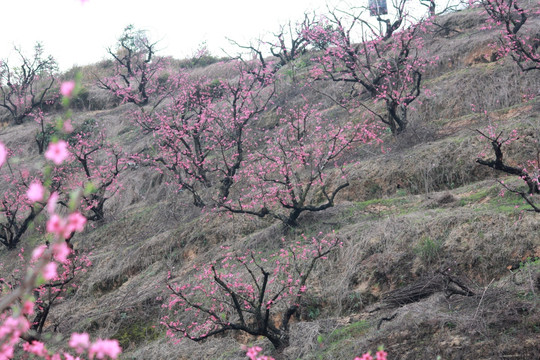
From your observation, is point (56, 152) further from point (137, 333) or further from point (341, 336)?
point (137, 333)

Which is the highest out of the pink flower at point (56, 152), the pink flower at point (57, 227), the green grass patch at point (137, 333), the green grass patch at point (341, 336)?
the pink flower at point (56, 152)

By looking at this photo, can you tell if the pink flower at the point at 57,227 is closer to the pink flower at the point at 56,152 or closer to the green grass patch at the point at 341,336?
the pink flower at the point at 56,152

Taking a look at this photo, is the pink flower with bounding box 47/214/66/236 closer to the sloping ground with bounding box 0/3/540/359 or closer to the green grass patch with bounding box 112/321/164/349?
the sloping ground with bounding box 0/3/540/359

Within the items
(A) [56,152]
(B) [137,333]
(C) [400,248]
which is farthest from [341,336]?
(A) [56,152]

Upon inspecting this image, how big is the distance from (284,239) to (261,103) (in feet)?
38.5

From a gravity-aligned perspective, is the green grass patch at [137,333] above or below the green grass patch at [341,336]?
below

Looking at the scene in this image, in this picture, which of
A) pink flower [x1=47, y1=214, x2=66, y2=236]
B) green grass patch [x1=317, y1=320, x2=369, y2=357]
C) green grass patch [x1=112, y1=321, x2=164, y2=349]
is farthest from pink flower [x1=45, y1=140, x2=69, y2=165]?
green grass patch [x1=112, y1=321, x2=164, y2=349]

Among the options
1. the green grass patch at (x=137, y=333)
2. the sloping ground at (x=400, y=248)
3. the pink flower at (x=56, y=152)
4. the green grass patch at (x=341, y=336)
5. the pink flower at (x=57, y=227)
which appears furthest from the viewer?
the green grass patch at (x=137, y=333)

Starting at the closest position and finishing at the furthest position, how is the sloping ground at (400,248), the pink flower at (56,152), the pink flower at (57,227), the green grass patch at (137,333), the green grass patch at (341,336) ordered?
the pink flower at (57,227) → the pink flower at (56,152) → the sloping ground at (400,248) → the green grass patch at (341,336) → the green grass patch at (137,333)

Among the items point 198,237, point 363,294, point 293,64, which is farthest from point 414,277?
point 293,64

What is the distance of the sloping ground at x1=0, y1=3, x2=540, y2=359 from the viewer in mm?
6273

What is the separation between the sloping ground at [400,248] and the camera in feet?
20.6

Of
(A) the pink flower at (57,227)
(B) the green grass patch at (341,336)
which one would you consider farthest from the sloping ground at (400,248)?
(A) the pink flower at (57,227)

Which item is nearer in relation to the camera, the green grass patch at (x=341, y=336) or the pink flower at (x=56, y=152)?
the pink flower at (x=56, y=152)
